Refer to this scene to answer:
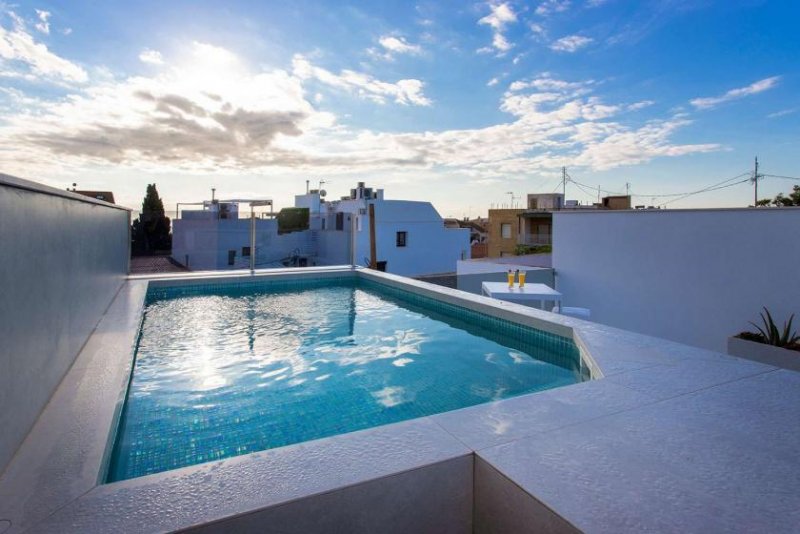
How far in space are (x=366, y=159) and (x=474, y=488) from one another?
20.2 meters

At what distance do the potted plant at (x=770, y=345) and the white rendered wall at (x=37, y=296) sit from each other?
6873mm

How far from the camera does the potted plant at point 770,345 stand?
5361 mm

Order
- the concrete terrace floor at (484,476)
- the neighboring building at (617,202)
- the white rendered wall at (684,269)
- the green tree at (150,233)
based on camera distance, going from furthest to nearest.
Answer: the neighboring building at (617,202)
the green tree at (150,233)
the white rendered wall at (684,269)
the concrete terrace floor at (484,476)

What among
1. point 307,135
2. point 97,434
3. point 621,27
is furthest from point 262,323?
point 621,27

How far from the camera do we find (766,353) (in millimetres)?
5551

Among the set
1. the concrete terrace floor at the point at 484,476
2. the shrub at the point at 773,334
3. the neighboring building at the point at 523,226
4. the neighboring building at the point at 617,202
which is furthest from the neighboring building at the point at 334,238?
the neighboring building at the point at 617,202

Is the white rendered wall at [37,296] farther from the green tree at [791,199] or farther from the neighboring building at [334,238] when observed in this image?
the green tree at [791,199]

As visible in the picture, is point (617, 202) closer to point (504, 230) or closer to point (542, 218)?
point (542, 218)

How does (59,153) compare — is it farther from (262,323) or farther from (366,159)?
(366,159)

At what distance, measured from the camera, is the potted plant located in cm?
536

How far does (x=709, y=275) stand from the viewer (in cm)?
688

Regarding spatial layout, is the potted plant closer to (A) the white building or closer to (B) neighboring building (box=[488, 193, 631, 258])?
(A) the white building

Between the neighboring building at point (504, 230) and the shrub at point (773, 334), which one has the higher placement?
the neighboring building at point (504, 230)

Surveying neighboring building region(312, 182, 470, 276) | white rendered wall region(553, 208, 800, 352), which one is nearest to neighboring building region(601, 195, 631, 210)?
neighboring building region(312, 182, 470, 276)
